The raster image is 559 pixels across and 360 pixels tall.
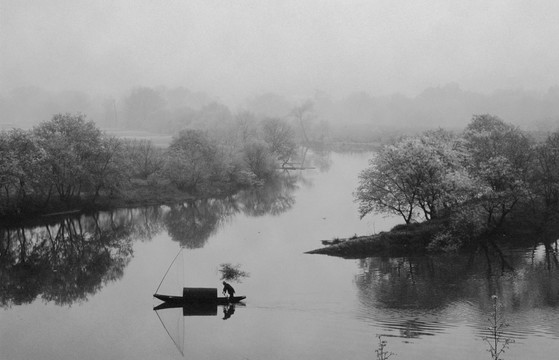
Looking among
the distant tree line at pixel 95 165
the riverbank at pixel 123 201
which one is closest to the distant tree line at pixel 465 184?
the riverbank at pixel 123 201

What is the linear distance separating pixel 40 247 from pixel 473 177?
1556 inches

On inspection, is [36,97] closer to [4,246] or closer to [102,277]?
[4,246]

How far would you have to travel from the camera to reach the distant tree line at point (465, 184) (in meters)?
47.0

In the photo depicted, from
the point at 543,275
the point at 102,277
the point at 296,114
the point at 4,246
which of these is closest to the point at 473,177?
the point at 543,275

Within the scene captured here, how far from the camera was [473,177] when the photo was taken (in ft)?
162

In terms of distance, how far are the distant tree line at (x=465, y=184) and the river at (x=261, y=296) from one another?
457 cm

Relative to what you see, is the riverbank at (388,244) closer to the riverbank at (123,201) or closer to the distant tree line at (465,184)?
the distant tree line at (465,184)

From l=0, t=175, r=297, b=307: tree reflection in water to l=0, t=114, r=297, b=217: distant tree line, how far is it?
4.26 meters

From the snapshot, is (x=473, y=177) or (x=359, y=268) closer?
(x=359, y=268)

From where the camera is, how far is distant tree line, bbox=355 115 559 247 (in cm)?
4700

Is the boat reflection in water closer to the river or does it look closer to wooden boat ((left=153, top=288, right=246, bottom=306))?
wooden boat ((left=153, top=288, right=246, bottom=306))

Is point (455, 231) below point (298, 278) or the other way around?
the other way around

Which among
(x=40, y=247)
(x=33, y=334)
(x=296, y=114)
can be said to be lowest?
(x=33, y=334)

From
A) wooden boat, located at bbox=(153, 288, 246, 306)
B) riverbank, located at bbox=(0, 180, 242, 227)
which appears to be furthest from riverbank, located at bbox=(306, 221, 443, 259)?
riverbank, located at bbox=(0, 180, 242, 227)
